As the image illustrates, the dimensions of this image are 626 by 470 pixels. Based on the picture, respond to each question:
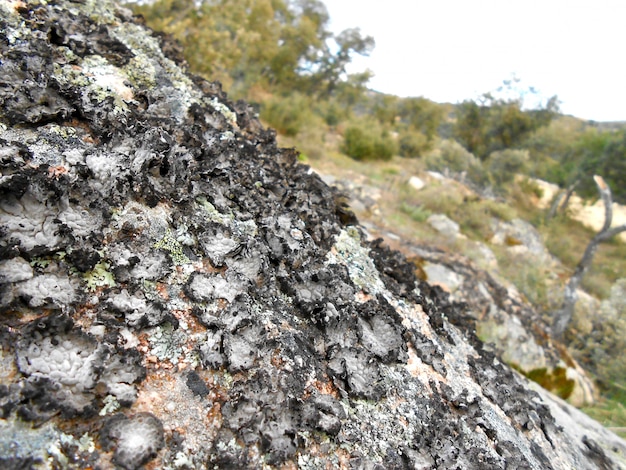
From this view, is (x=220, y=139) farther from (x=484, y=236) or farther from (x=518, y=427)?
(x=484, y=236)

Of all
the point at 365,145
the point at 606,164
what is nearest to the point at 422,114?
the point at 606,164

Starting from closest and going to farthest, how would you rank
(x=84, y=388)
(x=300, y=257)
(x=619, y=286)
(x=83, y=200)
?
1. (x=84, y=388)
2. (x=83, y=200)
3. (x=300, y=257)
4. (x=619, y=286)

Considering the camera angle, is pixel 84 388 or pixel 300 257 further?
pixel 300 257

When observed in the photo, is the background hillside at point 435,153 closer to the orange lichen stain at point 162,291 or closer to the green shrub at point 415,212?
the green shrub at point 415,212

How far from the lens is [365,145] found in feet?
49.4

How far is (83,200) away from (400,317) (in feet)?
4.10

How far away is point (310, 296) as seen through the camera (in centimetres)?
148

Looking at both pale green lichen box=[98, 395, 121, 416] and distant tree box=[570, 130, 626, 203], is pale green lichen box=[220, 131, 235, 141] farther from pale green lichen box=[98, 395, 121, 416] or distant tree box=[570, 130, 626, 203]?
distant tree box=[570, 130, 626, 203]

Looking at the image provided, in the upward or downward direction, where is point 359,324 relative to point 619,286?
upward

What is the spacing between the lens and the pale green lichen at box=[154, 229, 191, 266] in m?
1.33

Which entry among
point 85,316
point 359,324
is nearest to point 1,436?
point 85,316

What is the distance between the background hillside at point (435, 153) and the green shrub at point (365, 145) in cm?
5

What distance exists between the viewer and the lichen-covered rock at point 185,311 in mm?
946

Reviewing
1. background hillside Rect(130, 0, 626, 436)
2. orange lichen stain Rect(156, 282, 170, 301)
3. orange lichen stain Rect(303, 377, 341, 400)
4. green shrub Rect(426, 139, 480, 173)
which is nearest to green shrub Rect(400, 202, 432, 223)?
background hillside Rect(130, 0, 626, 436)
